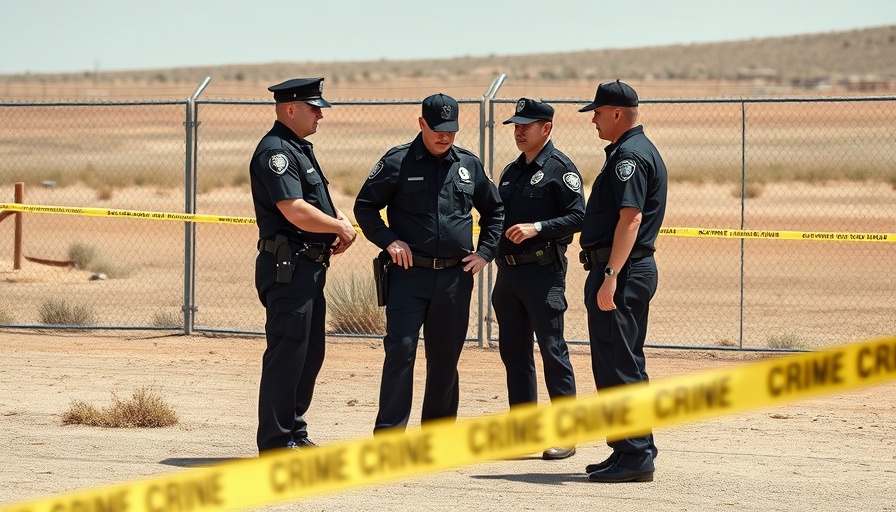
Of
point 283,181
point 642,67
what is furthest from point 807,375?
point 642,67

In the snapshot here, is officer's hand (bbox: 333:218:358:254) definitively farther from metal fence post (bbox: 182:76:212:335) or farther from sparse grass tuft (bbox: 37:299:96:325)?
sparse grass tuft (bbox: 37:299:96:325)

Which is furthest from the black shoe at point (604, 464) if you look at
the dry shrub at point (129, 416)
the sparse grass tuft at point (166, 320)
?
the sparse grass tuft at point (166, 320)

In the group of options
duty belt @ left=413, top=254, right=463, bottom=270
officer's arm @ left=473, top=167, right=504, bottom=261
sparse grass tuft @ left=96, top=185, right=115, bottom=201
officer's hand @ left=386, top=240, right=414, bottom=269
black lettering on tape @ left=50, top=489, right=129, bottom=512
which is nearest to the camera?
black lettering on tape @ left=50, top=489, right=129, bottom=512

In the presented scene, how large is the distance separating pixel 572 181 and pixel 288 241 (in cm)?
170

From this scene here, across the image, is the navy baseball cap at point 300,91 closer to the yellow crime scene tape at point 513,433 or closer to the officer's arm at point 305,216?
the officer's arm at point 305,216

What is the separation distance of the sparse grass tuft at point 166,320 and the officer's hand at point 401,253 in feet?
20.9

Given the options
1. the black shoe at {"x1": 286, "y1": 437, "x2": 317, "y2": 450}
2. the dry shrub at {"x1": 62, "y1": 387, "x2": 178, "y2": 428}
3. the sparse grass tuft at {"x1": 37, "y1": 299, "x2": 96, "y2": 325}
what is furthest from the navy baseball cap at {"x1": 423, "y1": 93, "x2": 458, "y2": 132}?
the sparse grass tuft at {"x1": 37, "y1": 299, "x2": 96, "y2": 325}

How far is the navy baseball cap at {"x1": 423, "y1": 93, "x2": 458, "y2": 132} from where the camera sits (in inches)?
261

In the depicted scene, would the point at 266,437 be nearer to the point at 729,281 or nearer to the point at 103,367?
the point at 103,367

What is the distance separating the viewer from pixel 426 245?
669 centimetres

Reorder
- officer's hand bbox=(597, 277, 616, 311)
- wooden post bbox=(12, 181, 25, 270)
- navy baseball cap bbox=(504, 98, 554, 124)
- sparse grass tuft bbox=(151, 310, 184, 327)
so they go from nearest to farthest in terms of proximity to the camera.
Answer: officer's hand bbox=(597, 277, 616, 311) < navy baseball cap bbox=(504, 98, 554, 124) < sparse grass tuft bbox=(151, 310, 184, 327) < wooden post bbox=(12, 181, 25, 270)

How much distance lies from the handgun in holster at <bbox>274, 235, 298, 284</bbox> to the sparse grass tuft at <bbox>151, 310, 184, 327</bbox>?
6178 mm

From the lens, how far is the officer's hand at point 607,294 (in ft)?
20.5

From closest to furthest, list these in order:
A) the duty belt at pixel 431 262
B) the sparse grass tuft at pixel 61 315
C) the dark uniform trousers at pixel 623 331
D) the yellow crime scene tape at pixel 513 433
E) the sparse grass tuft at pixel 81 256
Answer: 1. the yellow crime scene tape at pixel 513 433
2. the dark uniform trousers at pixel 623 331
3. the duty belt at pixel 431 262
4. the sparse grass tuft at pixel 61 315
5. the sparse grass tuft at pixel 81 256
